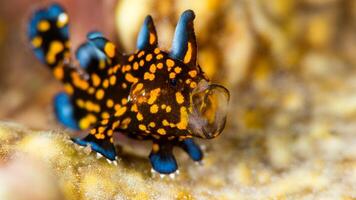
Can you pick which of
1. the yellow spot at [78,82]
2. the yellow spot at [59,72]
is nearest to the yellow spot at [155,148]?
the yellow spot at [78,82]

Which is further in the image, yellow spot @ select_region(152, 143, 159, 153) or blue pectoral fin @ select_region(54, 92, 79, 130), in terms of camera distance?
blue pectoral fin @ select_region(54, 92, 79, 130)

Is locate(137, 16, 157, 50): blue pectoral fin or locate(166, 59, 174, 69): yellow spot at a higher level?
locate(137, 16, 157, 50): blue pectoral fin

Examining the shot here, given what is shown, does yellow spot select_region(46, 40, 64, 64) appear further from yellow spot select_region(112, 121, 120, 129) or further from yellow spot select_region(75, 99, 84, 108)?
yellow spot select_region(112, 121, 120, 129)

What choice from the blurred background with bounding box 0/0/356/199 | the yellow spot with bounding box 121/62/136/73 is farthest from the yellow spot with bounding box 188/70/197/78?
the blurred background with bounding box 0/0/356/199

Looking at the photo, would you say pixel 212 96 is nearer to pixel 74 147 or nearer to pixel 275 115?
pixel 74 147

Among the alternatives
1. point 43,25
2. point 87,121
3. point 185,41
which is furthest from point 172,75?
point 43,25
